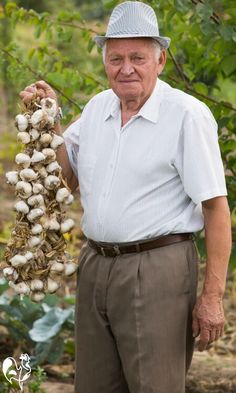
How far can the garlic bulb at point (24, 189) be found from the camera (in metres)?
2.83

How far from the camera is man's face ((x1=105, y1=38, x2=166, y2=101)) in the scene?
9.27 ft

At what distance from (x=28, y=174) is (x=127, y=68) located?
0.48 metres

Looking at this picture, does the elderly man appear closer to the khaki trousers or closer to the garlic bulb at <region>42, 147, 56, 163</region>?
the khaki trousers

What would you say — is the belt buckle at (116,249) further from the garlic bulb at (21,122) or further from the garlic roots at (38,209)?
the garlic bulb at (21,122)

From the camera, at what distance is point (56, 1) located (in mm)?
13023

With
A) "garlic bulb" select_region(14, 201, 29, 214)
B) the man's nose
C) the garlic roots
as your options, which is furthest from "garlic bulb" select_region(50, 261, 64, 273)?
the man's nose

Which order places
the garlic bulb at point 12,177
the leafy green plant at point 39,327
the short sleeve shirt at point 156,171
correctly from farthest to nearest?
the leafy green plant at point 39,327 < the garlic bulb at point 12,177 < the short sleeve shirt at point 156,171

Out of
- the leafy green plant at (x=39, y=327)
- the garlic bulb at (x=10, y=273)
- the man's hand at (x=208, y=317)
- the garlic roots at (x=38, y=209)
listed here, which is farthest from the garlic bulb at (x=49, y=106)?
the leafy green plant at (x=39, y=327)

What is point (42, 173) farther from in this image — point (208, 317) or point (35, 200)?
point (208, 317)

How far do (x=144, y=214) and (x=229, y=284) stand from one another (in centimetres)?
332

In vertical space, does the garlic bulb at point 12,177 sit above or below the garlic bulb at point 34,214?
above

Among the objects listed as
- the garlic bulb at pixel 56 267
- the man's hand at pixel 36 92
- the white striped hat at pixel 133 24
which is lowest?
the garlic bulb at pixel 56 267

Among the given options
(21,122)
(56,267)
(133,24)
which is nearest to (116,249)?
(56,267)

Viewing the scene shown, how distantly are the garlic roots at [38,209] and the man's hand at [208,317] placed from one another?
45cm
